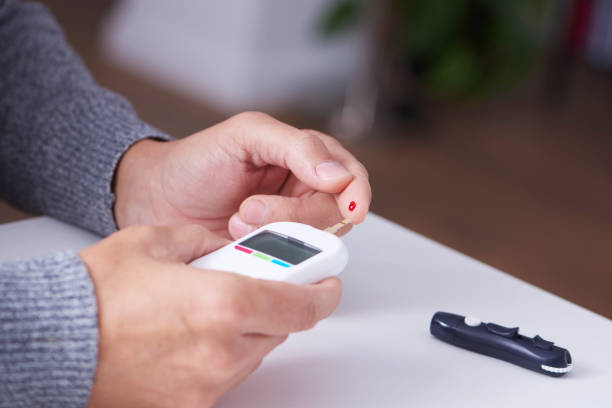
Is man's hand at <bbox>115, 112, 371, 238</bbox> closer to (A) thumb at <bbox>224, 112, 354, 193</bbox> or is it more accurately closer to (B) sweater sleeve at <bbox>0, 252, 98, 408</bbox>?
(A) thumb at <bbox>224, 112, 354, 193</bbox>

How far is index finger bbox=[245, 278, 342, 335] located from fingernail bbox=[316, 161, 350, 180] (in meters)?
0.14

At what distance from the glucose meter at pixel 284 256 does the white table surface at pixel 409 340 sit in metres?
0.07

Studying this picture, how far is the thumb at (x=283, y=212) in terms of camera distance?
69cm

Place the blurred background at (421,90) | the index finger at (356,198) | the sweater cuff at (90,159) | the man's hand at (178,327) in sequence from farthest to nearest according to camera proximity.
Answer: the blurred background at (421,90) → the sweater cuff at (90,159) → the index finger at (356,198) → the man's hand at (178,327)

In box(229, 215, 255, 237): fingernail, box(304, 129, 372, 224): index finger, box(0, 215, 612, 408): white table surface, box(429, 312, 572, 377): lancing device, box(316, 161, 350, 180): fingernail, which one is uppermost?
box(316, 161, 350, 180): fingernail

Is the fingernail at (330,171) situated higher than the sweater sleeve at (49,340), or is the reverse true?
the fingernail at (330,171)

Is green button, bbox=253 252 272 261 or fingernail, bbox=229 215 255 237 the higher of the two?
green button, bbox=253 252 272 261

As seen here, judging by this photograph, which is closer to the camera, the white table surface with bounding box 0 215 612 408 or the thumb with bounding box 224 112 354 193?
the white table surface with bounding box 0 215 612 408

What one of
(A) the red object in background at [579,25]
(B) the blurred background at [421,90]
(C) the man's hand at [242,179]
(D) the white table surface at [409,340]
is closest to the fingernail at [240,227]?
(C) the man's hand at [242,179]

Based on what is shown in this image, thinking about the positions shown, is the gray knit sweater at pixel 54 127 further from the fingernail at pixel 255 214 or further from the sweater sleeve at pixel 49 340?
the sweater sleeve at pixel 49 340

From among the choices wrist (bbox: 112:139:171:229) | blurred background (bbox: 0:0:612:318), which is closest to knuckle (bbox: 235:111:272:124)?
wrist (bbox: 112:139:171:229)

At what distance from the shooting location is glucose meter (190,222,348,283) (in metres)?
0.56

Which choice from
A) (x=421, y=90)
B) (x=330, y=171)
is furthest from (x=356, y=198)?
(x=421, y=90)

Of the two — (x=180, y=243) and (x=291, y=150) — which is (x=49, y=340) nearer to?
(x=180, y=243)
